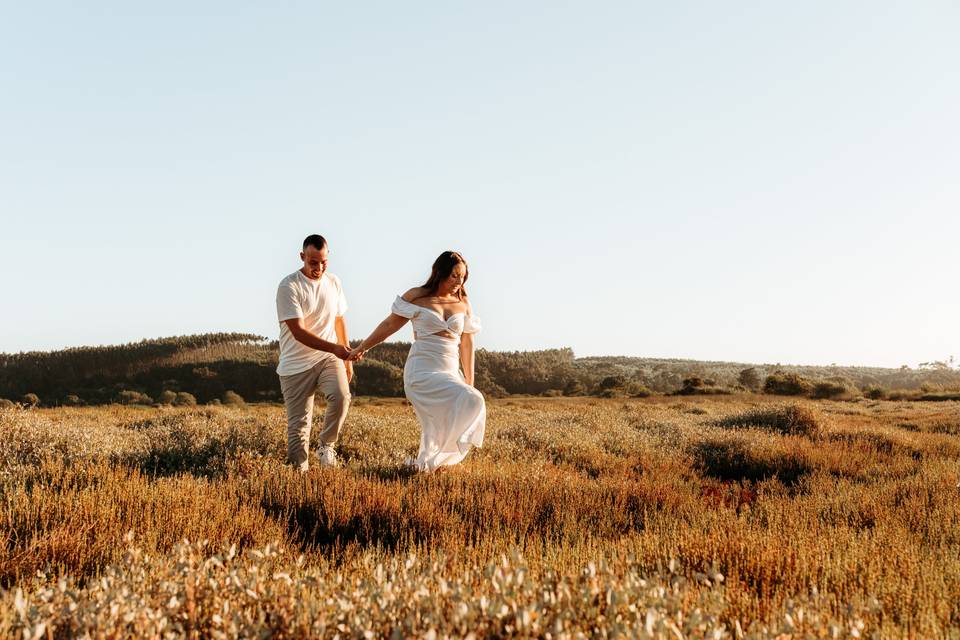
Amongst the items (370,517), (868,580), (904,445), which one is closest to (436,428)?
(370,517)

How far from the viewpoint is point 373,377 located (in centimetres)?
3130

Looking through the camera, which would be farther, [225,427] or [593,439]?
[593,439]

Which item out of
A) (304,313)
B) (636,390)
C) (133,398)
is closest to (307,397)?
(304,313)

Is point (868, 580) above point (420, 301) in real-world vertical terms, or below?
below

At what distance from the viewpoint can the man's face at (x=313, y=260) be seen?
7.36 meters

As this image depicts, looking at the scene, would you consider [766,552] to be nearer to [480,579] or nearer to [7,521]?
[480,579]

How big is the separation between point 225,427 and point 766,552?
8680 millimetres

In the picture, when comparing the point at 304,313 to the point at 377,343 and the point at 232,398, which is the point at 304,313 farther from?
the point at 232,398

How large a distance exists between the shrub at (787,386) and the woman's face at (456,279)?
2822 cm

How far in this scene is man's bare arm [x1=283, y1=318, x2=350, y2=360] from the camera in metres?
7.24

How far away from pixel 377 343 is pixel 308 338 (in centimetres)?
70

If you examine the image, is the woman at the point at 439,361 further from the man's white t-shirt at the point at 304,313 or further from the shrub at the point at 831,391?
the shrub at the point at 831,391

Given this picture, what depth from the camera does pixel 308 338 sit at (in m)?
7.26

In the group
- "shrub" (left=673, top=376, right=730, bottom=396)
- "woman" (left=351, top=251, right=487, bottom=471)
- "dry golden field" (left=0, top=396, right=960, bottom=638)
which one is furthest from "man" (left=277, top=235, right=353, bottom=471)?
"shrub" (left=673, top=376, right=730, bottom=396)
